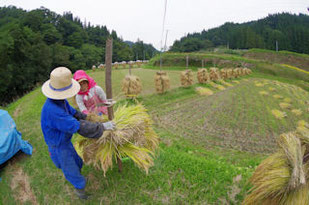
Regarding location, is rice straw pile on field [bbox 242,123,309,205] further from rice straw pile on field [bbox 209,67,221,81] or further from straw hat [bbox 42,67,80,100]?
rice straw pile on field [bbox 209,67,221,81]

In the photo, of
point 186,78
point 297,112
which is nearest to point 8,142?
point 186,78

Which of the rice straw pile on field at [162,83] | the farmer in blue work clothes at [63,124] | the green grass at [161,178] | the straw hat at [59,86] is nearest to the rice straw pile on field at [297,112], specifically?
the green grass at [161,178]

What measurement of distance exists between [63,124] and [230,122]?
19.5 ft

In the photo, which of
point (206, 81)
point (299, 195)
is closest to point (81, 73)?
point (299, 195)

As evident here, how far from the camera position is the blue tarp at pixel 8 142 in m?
3.48

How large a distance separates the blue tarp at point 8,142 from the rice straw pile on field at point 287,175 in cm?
446

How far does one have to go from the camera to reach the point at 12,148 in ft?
11.9

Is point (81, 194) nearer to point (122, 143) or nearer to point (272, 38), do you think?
point (122, 143)

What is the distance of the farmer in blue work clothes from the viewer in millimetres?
1970

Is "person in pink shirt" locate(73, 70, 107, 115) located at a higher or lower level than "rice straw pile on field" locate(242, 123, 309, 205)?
higher

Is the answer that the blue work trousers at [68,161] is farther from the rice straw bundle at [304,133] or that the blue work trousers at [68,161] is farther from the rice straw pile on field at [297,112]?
the rice straw pile on field at [297,112]

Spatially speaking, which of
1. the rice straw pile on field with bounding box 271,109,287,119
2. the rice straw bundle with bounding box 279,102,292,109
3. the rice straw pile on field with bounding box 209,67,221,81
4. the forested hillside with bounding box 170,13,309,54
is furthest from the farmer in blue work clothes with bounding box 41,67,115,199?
the forested hillside with bounding box 170,13,309,54

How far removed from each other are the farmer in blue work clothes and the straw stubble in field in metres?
3.64

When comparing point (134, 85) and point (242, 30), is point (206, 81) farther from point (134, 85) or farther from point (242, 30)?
point (242, 30)
